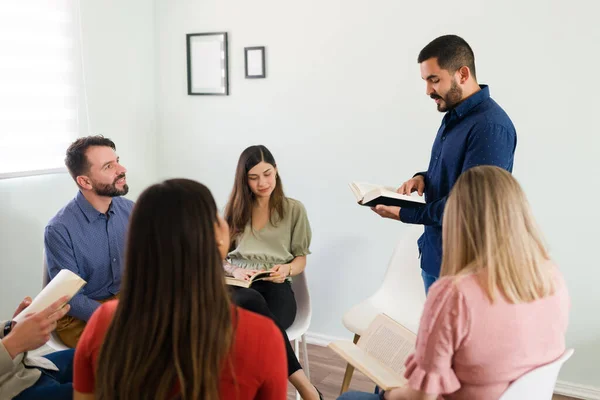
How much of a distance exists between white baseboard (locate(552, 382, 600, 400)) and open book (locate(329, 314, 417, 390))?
4.45ft

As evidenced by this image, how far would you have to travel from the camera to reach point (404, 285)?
2.67 meters

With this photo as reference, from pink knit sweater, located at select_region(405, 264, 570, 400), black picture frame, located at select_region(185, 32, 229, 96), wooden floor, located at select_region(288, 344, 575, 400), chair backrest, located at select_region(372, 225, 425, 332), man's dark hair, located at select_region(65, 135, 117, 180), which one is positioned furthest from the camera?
black picture frame, located at select_region(185, 32, 229, 96)

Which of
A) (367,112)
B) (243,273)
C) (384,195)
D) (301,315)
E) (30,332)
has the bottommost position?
(301,315)


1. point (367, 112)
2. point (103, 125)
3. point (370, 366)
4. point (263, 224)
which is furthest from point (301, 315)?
point (103, 125)

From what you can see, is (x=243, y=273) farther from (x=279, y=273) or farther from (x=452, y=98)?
(x=452, y=98)

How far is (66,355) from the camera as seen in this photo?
6.51 ft

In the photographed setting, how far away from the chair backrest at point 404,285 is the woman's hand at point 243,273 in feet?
2.06

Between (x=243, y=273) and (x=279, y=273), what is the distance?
17 centimetres

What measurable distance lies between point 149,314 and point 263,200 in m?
1.68

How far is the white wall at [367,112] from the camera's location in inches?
102

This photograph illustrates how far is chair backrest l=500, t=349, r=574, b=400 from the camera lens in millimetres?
1294

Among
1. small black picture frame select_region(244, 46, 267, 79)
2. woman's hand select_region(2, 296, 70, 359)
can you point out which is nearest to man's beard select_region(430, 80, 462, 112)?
small black picture frame select_region(244, 46, 267, 79)

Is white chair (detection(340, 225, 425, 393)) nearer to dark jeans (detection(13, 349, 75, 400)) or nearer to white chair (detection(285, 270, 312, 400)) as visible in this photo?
white chair (detection(285, 270, 312, 400))

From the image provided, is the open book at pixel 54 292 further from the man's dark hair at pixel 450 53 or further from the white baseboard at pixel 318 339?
the white baseboard at pixel 318 339
